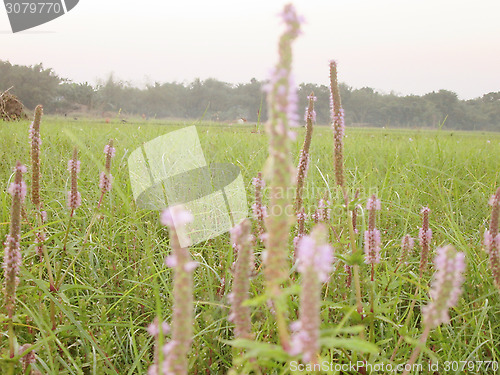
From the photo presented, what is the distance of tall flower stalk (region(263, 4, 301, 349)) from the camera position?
635mm

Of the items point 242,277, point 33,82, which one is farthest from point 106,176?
point 33,82

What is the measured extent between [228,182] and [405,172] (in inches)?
89.6

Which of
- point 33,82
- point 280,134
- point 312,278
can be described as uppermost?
point 33,82

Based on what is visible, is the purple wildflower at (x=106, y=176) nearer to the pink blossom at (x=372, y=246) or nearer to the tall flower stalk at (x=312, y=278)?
the pink blossom at (x=372, y=246)

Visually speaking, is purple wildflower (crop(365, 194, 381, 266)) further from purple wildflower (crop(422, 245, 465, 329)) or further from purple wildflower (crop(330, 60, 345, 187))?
purple wildflower (crop(422, 245, 465, 329))

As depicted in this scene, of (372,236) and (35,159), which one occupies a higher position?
(35,159)

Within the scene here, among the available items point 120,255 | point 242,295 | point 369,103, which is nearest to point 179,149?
point 120,255

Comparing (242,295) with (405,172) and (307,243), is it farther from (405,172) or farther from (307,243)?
(405,172)

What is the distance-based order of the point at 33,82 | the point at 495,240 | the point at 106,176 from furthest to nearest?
the point at 33,82 < the point at 106,176 < the point at 495,240

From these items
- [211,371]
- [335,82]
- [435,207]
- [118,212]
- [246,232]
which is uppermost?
[335,82]

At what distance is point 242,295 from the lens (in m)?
0.87

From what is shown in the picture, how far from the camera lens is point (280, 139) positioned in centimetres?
65

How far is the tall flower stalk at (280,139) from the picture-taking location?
635 millimetres

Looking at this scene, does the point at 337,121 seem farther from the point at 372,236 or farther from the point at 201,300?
the point at 201,300
